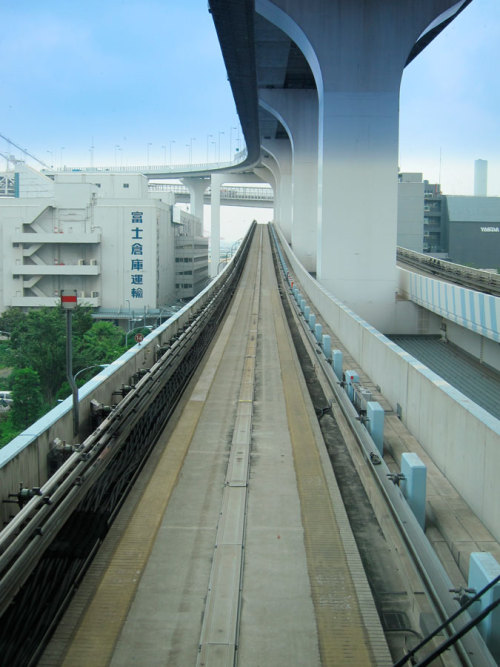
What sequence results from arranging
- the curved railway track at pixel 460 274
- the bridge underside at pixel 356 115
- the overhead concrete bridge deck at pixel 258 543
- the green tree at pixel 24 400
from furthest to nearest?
the green tree at pixel 24 400, the curved railway track at pixel 460 274, the bridge underside at pixel 356 115, the overhead concrete bridge deck at pixel 258 543

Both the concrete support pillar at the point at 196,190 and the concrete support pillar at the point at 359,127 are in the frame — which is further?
the concrete support pillar at the point at 196,190

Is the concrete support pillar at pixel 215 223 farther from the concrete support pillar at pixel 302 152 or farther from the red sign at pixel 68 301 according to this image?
the red sign at pixel 68 301

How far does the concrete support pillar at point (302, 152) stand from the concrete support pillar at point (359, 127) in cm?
1733

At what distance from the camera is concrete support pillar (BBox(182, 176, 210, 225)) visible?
355ft

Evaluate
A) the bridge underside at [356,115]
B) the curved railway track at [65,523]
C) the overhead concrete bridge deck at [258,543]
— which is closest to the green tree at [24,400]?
the bridge underside at [356,115]

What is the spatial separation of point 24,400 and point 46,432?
3332 cm

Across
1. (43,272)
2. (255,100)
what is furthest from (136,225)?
(255,100)

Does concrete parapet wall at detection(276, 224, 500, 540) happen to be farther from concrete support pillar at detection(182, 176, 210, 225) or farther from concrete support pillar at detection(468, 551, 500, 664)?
concrete support pillar at detection(182, 176, 210, 225)

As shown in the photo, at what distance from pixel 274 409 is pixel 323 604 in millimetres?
5567

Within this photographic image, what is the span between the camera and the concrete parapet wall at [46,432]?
210 inches

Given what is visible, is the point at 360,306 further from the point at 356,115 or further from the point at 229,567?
the point at 229,567

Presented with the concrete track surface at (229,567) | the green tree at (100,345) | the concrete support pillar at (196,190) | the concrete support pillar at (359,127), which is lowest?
the green tree at (100,345)

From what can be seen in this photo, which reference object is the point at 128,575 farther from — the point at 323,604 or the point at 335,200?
the point at 335,200

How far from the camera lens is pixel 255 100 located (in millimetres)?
33000
